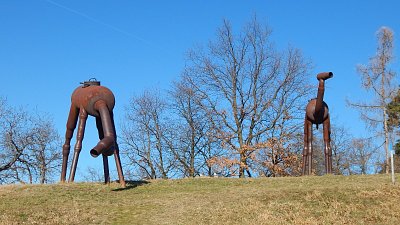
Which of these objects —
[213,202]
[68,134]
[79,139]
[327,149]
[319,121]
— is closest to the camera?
[213,202]

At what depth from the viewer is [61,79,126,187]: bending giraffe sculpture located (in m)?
19.5

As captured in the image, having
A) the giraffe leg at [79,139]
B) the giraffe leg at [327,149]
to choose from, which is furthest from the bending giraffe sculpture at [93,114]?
the giraffe leg at [327,149]

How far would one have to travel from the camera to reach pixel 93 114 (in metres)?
20.7

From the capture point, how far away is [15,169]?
126 feet

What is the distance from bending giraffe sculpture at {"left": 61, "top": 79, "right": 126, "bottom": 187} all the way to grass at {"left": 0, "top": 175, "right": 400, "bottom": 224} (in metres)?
1.13

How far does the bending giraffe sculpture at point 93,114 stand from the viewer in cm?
1950

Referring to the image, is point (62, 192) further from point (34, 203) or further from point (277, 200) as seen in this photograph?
point (277, 200)

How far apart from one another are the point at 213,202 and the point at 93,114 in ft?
20.6

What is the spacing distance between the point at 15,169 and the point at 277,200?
25958mm

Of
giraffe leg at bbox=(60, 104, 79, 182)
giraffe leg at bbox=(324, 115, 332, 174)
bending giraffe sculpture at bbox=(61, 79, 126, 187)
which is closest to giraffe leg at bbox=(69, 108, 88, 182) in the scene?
bending giraffe sculpture at bbox=(61, 79, 126, 187)

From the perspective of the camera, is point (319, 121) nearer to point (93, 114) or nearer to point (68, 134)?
point (93, 114)

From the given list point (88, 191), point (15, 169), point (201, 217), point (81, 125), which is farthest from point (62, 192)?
point (15, 169)

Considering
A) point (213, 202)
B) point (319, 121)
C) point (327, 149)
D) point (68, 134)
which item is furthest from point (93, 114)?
point (327, 149)

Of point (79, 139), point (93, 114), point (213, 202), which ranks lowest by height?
point (213, 202)
